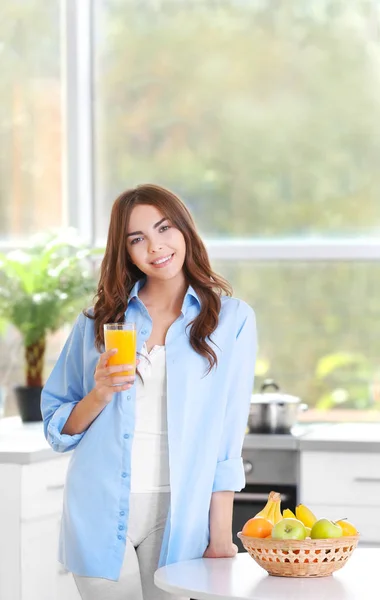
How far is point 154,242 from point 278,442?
5.58 ft

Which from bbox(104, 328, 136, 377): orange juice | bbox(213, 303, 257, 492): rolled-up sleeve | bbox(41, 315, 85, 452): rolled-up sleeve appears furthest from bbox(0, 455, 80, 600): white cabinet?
bbox(104, 328, 136, 377): orange juice

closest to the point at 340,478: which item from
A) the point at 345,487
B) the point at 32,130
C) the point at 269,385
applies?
the point at 345,487

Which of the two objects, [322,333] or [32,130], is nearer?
[322,333]

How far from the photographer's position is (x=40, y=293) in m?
4.41

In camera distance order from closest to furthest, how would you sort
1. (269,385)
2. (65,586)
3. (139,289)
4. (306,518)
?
(306,518) < (139,289) < (65,586) < (269,385)

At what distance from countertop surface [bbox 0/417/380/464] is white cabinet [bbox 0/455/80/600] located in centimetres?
4

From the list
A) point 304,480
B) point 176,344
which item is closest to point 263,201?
point 304,480

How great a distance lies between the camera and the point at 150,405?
2332 mm

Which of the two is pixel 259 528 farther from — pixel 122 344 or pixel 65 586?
pixel 65 586

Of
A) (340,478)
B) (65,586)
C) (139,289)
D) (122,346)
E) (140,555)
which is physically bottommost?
(65,586)

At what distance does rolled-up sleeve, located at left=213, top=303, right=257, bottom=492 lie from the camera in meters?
2.32

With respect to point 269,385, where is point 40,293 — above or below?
above

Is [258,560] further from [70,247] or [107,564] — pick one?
[70,247]

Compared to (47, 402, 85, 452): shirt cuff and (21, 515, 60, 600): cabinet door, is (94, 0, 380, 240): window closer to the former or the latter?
(21, 515, 60, 600): cabinet door
